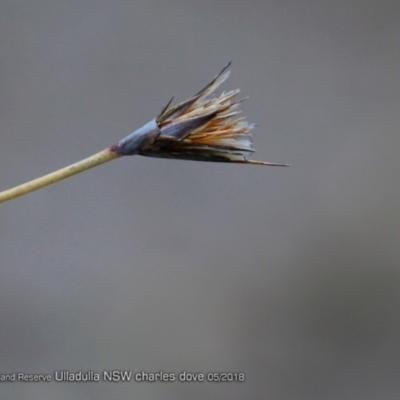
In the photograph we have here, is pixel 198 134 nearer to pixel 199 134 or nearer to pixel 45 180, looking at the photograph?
pixel 199 134

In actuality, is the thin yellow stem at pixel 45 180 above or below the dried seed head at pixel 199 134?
below

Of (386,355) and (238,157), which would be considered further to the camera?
(386,355)

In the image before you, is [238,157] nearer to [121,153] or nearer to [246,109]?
[121,153]

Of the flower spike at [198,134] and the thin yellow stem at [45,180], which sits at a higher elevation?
the flower spike at [198,134]

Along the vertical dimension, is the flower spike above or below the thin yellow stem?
above

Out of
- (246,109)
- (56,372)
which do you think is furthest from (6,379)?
(246,109)

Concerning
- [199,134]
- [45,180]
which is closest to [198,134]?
[199,134]

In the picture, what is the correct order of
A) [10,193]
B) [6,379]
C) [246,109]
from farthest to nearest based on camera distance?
[246,109] < [6,379] < [10,193]

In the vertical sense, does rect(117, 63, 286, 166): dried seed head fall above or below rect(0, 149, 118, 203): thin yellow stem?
above
